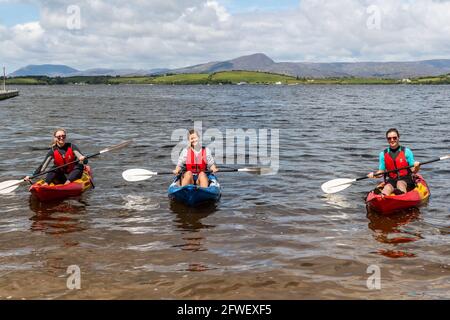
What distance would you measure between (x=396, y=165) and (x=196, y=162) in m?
5.74

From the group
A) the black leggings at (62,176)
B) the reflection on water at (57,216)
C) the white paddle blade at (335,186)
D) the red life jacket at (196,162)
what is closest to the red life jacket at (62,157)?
the black leggings at (62,176)

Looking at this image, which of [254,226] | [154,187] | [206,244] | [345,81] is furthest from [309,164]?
[345,81]

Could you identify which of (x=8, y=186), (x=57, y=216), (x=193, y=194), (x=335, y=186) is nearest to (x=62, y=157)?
(x=8, y=186)

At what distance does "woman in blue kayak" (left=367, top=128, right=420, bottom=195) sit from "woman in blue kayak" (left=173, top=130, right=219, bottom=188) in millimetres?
4726

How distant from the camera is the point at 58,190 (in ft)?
45.1

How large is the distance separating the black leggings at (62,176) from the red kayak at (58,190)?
15 centimetres

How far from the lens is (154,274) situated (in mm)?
8602

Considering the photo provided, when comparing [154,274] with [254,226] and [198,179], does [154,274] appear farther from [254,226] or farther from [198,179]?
[198,179]

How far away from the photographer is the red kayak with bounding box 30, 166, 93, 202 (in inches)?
530

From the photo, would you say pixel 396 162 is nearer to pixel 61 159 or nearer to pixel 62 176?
pixel 61 159

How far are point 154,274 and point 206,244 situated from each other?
6.50 feet

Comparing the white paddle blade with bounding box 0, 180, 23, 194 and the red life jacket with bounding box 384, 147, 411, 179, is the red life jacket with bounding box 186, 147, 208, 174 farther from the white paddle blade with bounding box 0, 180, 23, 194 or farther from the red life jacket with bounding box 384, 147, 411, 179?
the white paddle blade with bounding box 0, 180, 23, 194
